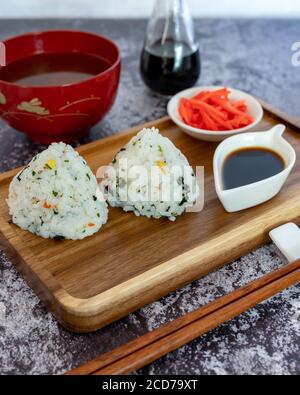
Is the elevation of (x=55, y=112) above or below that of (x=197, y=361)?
above

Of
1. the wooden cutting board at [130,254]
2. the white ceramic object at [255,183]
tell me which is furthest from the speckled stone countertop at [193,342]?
the white ceramic object at [255,183]

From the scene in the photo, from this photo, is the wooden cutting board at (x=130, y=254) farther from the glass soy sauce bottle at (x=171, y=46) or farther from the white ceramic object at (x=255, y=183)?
the glass soy sauce bottle at (x=171, y=46)

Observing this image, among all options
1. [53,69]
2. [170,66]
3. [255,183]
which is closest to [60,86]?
[53,69]

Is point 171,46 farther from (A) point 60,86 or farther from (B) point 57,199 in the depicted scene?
(B) point 57,199

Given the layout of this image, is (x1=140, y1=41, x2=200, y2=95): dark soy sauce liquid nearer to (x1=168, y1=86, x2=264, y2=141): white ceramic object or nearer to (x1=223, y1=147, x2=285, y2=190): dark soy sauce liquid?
(x1=168, y1=86, x2=264, y2=141): white ceramic object

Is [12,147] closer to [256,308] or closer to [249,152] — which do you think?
[249,152]

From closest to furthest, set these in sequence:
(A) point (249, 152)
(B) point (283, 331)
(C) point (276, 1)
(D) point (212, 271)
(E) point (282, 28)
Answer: (B) point (283, 331) → (D) point (212, 271) → (A) point (249, 152) → (E) point (282, 28) → (C) point (276, 1)
